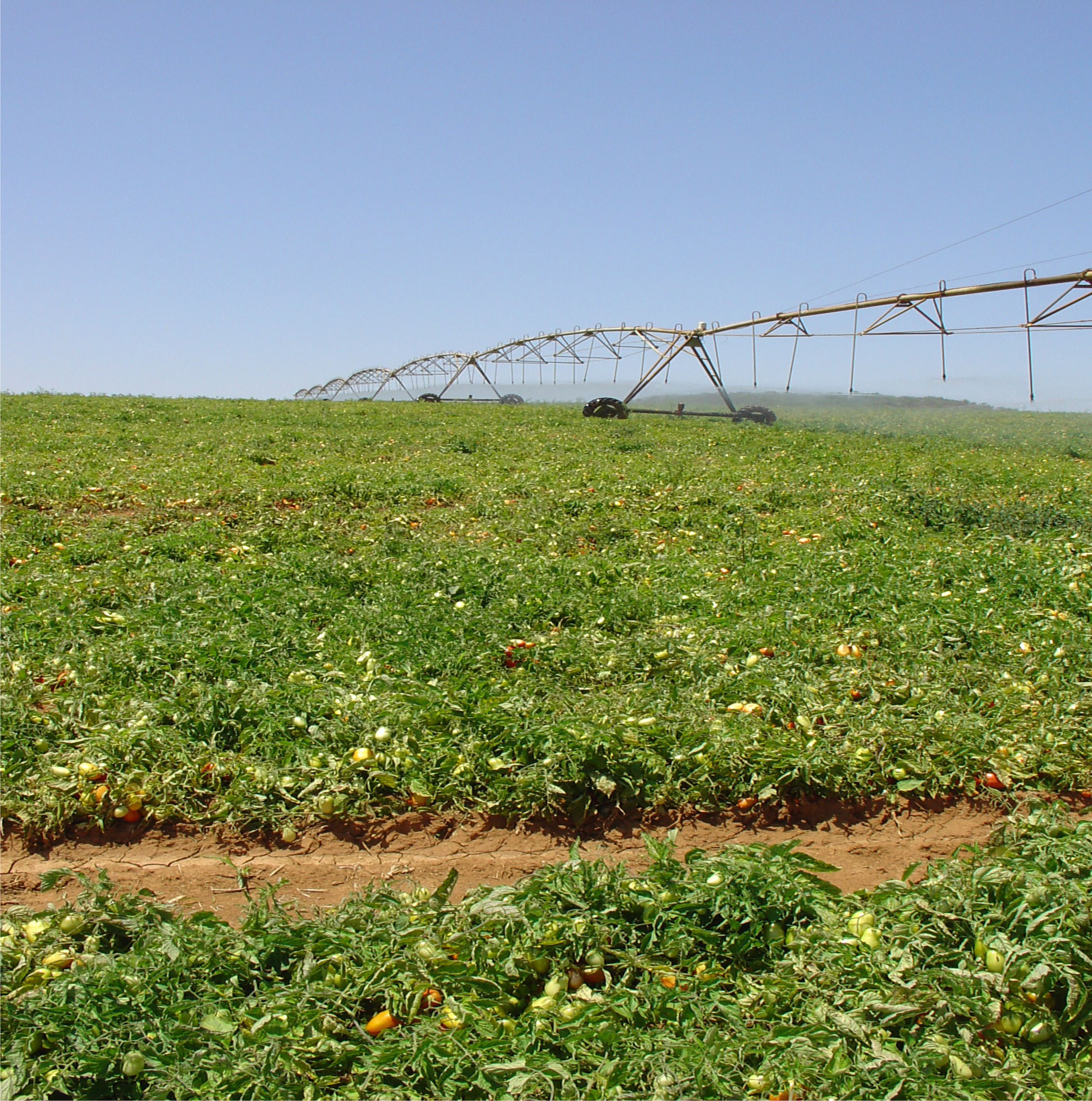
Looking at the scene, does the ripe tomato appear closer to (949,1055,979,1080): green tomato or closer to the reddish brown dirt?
the reddish brown dirt

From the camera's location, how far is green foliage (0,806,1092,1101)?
249cm

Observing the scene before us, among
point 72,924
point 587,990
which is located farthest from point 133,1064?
point 587,990

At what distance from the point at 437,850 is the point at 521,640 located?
2210mm

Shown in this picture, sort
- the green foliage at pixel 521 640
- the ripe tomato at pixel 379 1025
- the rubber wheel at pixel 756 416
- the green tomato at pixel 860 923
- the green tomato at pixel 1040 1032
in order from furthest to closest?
the rubber wheel at pixel 756 416 < the green foliage at pixel 521 640 < the green tomato at pixel 860 923 < the ripe tomato at pixel 379 1025 < the green tomato at pixel 1040 1032

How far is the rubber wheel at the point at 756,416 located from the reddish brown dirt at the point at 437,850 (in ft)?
85.4

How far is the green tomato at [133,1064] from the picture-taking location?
8.09ft

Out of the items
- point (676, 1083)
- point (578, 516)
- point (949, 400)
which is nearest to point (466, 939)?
point (676, 1083)

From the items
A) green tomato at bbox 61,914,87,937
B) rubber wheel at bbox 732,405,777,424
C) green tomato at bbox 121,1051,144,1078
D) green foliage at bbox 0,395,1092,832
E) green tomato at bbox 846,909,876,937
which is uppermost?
rubber wheel at bbox 732,405,777,424

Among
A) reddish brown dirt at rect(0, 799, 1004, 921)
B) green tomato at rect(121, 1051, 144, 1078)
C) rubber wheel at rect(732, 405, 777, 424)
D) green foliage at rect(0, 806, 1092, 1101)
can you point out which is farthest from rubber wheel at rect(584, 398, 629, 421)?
green tomato at rect(121, 1051, 144, 1078)

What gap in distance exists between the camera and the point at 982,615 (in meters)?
6.47

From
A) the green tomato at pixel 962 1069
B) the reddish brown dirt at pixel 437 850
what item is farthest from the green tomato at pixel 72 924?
the green tomato at pixel 962 1069

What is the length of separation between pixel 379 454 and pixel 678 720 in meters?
12.4

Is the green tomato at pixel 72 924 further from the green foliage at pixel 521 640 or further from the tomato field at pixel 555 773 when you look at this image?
the green foliage at pixel 521 640

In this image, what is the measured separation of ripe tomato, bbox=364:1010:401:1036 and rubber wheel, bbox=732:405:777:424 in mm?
28014
